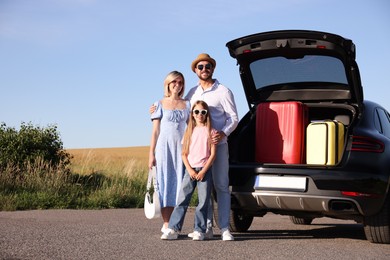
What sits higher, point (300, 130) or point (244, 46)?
point (244, 46)

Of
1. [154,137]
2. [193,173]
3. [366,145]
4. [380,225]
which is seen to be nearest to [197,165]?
[193,173]

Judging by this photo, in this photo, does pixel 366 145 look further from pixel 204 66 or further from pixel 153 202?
pixel 153 202

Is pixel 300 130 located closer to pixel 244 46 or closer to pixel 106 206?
pixel 244 46

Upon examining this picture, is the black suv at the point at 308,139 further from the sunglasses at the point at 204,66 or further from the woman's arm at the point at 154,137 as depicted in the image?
the woman's arm at the point at 154,137

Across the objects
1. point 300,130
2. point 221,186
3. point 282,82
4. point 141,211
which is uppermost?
point 282,82

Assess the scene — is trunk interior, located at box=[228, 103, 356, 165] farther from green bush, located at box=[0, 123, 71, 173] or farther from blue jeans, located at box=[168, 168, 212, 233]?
green bush, located at box=[0, 123, 71, 173]

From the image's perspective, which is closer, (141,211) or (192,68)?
(192,68)

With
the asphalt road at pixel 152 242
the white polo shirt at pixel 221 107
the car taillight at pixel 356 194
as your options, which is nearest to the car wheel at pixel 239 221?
the asphalt road at pixel 152 242

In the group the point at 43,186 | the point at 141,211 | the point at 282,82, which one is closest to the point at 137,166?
the point at 43,186

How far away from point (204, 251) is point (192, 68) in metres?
2.26

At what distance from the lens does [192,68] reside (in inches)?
290

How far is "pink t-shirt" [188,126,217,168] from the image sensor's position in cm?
702

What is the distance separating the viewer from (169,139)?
7285mm

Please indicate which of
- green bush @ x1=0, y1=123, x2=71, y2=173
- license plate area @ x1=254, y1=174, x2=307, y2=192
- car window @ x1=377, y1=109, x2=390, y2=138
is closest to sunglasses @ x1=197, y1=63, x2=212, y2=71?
license plate area @ x1=254, y1=174, x2=307, y2=192
